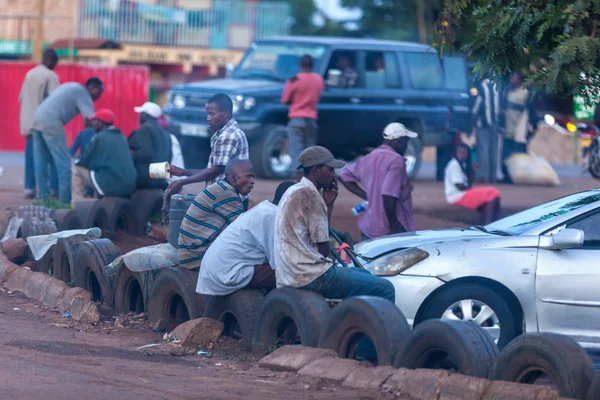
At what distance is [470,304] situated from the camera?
7.71 meters

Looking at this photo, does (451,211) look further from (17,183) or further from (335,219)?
(17,183)

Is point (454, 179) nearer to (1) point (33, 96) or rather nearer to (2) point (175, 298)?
(2) point (175, 298)

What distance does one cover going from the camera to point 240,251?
306 inches

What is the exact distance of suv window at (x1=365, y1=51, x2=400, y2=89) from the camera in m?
18.3

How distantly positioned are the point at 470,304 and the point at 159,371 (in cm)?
232

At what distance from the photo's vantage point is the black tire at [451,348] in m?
6.09

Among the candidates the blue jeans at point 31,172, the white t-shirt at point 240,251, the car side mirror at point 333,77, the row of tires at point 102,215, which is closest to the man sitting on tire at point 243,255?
the white t-shirt at point 240,251

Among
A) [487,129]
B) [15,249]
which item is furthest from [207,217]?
[487,129]

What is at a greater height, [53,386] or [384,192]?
[384,192]

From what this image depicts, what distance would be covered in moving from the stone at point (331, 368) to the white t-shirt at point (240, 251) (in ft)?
4.18

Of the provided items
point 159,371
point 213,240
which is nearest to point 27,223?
point 213,240

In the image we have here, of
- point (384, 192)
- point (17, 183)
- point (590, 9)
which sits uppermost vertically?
point (590, 9)

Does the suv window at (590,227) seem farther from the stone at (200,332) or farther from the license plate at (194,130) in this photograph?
the license plate at (194,130)

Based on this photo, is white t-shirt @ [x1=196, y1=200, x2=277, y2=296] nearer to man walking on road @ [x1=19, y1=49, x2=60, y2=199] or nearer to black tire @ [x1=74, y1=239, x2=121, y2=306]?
black tire @ [x1=74, y1=239, x2=121, y2=306]
